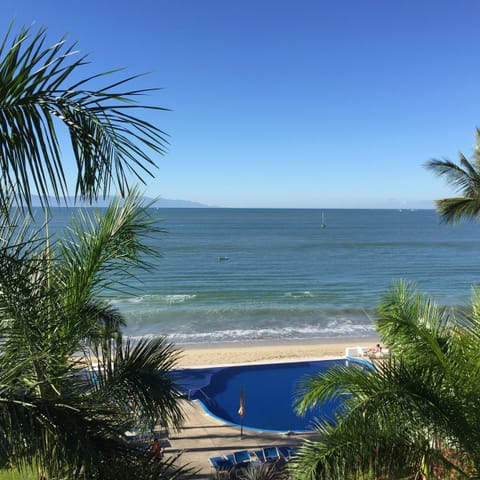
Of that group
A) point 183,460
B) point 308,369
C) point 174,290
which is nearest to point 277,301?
point 174,290

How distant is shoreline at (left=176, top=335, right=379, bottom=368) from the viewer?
20.1 meters

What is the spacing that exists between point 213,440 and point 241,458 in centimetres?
187

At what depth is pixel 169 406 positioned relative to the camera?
15.0 ft

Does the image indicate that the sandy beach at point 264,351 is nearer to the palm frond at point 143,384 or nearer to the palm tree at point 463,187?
the palm tree at point 463,187

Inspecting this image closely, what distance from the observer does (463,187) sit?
1227cm

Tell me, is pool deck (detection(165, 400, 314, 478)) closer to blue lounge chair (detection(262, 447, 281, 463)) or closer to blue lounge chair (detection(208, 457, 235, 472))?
blue lounge chair (detection(208, 457, 235, 472))

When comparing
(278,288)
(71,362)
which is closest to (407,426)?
(71,362)

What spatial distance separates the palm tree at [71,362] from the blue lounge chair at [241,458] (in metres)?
6.33

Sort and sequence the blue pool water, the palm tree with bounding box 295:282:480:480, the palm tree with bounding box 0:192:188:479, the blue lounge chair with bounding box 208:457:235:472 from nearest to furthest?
the palm tree with bounding box 0:192:188:479, the palm tree with bounding box 295:282:480:480, the blue lounge chair with bounding box 208:457:235:472, the blue pool water

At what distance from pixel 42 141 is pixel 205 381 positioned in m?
15.1

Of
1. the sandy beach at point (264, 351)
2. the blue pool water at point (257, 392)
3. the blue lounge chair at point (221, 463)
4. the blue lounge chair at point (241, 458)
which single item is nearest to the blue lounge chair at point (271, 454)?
the blue lounge chair at point (241, 458)

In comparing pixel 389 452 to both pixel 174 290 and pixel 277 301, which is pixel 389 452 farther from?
pixel 174 290

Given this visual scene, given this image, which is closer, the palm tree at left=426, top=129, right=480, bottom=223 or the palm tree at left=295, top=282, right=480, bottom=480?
the palm tree at left=295, top=282, right=480, bottom=480

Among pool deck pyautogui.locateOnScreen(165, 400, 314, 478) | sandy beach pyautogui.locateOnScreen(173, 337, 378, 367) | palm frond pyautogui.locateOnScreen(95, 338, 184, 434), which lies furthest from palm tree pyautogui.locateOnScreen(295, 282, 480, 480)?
sandy beach pyautogui.locateOnScreen(173, 337, 378, 367)
